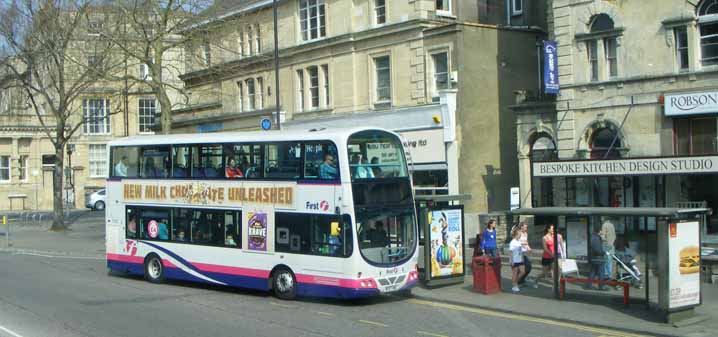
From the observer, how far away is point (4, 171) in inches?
2650

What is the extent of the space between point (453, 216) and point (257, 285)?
497 centimetres

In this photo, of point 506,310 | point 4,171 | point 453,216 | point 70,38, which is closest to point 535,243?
point 453,216

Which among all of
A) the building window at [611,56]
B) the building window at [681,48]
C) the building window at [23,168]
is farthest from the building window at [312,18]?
the building window at [23,168]

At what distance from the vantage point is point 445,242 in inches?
773

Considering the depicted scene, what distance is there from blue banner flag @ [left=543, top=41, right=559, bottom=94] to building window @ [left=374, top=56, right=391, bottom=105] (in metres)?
7.99

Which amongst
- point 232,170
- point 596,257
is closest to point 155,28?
point 232,170

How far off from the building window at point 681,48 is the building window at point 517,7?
10.4 m

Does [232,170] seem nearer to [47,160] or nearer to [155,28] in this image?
[155,28]

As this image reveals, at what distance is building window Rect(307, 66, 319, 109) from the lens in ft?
120

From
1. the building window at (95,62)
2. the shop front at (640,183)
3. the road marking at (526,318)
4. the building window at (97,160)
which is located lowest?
the road marking at (526,318)

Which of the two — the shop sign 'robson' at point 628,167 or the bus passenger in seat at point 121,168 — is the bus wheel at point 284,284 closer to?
the bus passenger in seat at point 121,168

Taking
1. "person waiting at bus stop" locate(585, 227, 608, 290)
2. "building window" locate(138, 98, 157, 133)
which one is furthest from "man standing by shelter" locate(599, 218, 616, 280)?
"building window" locate(138, 98, 157, 133)

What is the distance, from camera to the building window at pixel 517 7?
33778 millimetres

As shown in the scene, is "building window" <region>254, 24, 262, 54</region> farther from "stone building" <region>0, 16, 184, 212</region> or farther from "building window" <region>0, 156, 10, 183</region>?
"building window" <region>0, 156, 10, 183</region>
